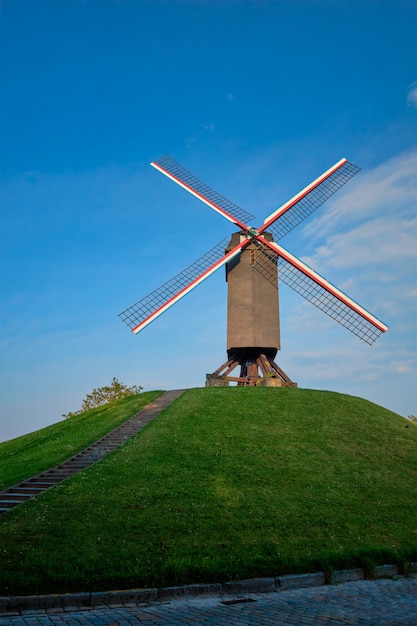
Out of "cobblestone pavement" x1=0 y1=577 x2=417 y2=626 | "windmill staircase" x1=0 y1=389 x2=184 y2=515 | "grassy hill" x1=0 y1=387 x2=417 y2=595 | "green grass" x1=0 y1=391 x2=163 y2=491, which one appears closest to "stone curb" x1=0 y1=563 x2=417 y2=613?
"cobblestone pavement" x1=0 y1=577 x2=417 y2=626

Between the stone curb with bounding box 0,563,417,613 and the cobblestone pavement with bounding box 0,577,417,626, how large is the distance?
21 cm

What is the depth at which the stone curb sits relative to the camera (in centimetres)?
966

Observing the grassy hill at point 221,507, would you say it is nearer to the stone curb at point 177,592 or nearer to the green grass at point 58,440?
the stone curb at point 177,592

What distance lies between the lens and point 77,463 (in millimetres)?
22688

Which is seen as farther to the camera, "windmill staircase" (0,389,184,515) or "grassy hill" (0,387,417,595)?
"windmill staircase" (0,389,184,515)

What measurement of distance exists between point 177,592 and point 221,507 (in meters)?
5.93

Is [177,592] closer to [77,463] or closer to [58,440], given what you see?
[77,463]

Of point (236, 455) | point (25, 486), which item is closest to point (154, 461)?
point (236, 455)

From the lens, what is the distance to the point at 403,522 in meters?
17.5

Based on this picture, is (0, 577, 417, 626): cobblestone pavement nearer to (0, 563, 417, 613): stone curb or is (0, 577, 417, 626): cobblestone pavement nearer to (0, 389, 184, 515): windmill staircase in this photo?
(0, 563, 417, 613): stone curb

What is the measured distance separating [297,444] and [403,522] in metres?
7.43

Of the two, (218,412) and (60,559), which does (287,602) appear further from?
(218,412)

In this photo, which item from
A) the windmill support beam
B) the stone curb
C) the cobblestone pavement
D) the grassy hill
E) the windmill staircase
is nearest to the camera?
the cobblestone pavement

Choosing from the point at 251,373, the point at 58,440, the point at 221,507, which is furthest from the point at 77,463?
the point at 251,373
